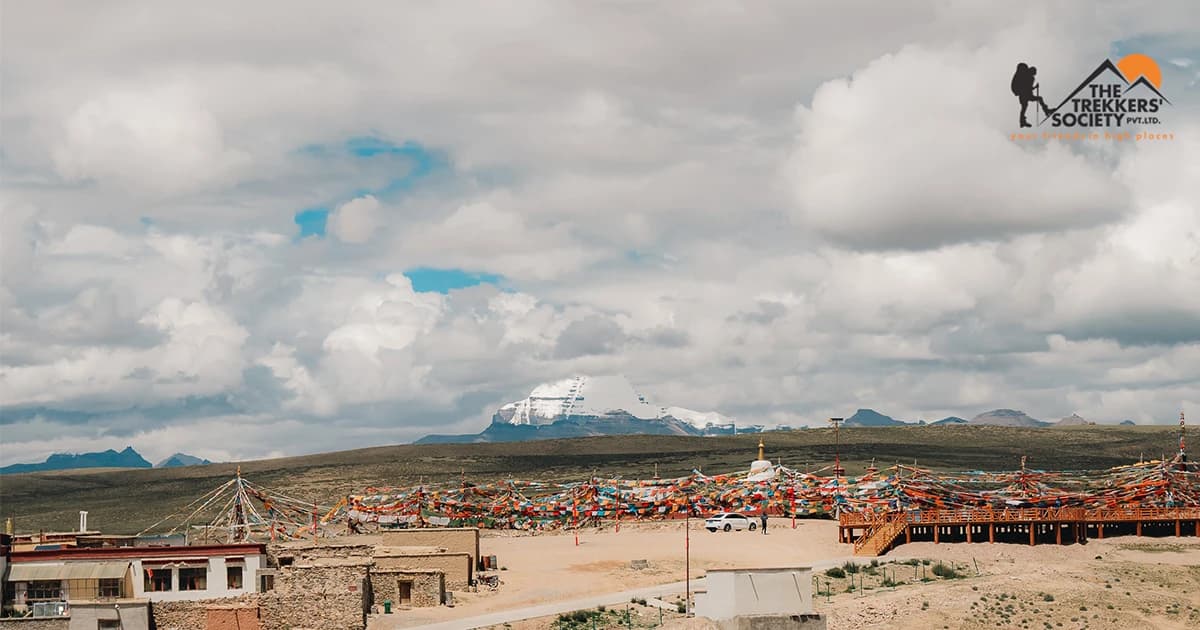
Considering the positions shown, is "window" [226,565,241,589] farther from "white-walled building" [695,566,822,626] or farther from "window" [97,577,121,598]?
"white-walled building" [695,566,822,626]

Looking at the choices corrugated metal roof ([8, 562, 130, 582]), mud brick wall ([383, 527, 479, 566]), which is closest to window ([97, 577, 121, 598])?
corrugated metal roof ([8, 562, 130, 582])

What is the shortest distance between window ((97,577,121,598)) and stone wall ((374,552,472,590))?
9344mm

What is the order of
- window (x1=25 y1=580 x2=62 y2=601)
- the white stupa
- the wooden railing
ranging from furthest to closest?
the white stupa, the wooden railing, window (x1=25 y1=580 x2=62 y2=601)

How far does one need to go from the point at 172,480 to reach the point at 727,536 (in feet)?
351

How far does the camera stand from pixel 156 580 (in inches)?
A: 2098

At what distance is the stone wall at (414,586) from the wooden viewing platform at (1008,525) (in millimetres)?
20672

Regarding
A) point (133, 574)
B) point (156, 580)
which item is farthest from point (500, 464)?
point (133, 574)

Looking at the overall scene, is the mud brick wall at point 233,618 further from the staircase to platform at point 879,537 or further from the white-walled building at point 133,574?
the staircase to platform at point 879,537

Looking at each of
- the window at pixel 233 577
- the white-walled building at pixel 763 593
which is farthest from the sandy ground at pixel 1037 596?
the window at pixel 233 577

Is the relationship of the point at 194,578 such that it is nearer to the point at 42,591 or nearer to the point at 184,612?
the point at 184,612

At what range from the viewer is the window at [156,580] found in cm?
5309

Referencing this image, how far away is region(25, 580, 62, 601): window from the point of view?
2069 inches

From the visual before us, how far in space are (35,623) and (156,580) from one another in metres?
4.96

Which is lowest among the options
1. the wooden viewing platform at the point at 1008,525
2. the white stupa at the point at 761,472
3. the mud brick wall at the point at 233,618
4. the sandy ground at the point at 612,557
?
the mud brick wall at the point at 233,618
